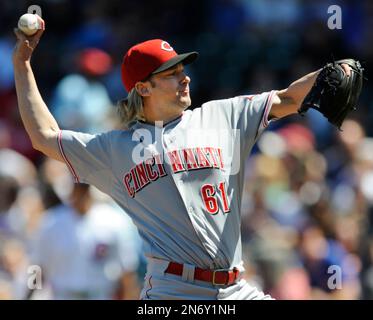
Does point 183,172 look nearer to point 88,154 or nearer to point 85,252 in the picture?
point 88,154

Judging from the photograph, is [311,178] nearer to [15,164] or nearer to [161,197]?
[15,164]

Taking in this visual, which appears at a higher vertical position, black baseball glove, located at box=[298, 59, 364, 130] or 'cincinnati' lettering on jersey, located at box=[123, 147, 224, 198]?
black baseball glove, located at box=[298, 59, 364, 130]

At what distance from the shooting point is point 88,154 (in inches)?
210

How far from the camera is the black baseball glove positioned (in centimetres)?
516

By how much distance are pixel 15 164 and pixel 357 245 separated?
3.20 m

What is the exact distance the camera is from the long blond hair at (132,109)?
5.43 metres

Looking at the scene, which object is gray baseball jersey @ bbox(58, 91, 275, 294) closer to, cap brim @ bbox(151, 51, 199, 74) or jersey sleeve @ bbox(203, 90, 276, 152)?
jersey sleeve @ bbox(203, 90, 276, 152)

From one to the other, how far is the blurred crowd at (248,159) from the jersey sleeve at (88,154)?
4.23 feet

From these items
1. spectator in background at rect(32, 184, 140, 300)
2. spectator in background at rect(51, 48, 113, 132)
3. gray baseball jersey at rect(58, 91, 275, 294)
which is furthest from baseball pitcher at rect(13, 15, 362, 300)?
spectator in background at rect(51, 48, 113, 132)

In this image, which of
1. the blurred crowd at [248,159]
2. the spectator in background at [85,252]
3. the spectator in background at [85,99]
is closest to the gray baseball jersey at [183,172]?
the blurred crowd at [248,159]

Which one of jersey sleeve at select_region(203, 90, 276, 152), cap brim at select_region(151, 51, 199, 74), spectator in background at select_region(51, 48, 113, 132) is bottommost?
jersey sleeve at select_region(203, 90, 276, 152)

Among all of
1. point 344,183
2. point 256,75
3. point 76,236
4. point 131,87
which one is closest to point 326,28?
point 256,75

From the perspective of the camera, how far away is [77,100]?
1003 cm
